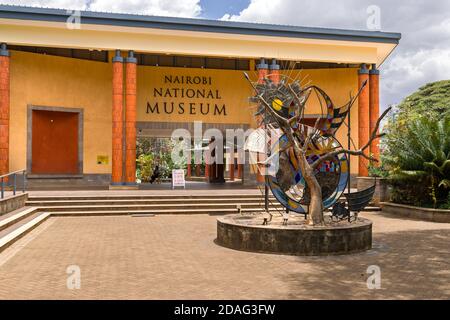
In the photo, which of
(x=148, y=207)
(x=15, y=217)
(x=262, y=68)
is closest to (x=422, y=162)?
(x=148, y=207)

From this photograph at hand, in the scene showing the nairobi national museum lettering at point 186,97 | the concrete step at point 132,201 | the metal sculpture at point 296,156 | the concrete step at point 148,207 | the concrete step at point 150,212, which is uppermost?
the nairobi national museum lettering at point 186,97

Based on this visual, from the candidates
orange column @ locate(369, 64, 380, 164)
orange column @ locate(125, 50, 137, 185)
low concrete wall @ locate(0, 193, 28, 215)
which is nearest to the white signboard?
orange column @ locate(125, 50, 137, 185)

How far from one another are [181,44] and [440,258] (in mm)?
17797

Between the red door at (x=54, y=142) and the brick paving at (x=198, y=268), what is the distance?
43.1ft

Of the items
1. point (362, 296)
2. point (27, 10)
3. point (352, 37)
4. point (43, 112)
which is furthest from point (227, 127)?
point (362, 296)

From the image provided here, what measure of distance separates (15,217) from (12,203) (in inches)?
67.0

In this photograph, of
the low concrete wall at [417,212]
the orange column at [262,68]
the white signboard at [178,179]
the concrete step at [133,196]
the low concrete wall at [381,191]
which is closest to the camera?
the low concrete wall at [417,212]

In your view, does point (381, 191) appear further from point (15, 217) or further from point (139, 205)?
point (15, 217)

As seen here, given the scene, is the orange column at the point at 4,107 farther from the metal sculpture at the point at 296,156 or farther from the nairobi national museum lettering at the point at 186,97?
the metal sculpture at the point at 296,156

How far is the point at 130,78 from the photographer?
75.9 ft

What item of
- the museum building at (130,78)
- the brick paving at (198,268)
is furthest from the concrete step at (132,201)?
the museum building at (130,78)

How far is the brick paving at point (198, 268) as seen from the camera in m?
6.78

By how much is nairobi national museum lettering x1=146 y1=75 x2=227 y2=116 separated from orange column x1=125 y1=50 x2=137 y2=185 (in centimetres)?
356

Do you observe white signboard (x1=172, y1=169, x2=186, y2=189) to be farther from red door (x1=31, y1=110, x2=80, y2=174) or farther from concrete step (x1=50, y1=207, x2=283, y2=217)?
concrete step (x1=50, y1=207, x2=283, y2=217)
